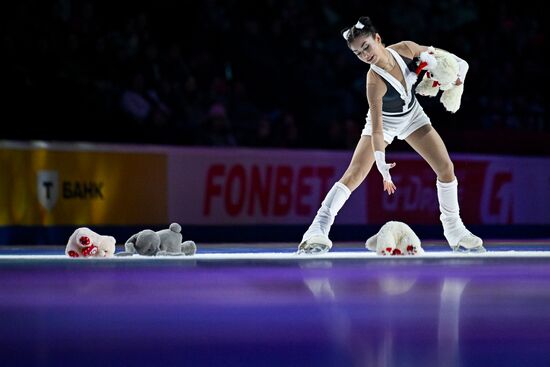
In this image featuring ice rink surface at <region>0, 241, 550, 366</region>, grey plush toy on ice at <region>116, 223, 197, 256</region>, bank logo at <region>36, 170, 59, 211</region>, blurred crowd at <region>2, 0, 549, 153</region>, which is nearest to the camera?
ice rink surface at <region>0, 241, 550, 366</region>

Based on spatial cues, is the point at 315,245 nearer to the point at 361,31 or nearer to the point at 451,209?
the point at 451,209

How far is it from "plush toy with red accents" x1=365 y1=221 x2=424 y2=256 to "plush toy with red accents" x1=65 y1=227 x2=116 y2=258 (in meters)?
2.12

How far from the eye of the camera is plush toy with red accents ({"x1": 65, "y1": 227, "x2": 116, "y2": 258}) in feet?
26.3

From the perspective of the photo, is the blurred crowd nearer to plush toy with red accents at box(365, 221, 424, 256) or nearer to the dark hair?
plush toy with red accents at box(365, 221, 424, 256)

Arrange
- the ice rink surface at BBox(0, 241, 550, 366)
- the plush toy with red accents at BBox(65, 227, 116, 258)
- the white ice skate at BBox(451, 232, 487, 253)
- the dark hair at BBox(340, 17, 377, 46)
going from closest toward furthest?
the ice rink surface at BBox(0, 241, 550, 366) → the dark hair at BBox(340, 17, 377, 46) → the plush toy with red accents at BBox(65, 227, 116, 258) → the white ice skate at BBox(451, 232, 487, 253)

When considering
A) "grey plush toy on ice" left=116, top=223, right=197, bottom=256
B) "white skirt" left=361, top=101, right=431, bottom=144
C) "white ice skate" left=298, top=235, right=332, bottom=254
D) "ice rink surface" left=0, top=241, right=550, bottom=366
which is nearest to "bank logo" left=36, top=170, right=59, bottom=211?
"grey plush toy on ice" left=116, top=223, right=197, bottom=256

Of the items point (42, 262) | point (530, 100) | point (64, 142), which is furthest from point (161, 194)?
point (530, 100)

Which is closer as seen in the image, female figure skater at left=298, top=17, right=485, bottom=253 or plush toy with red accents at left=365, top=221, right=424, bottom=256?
female figure skater at left=298, top=17, right=485, bottom=253

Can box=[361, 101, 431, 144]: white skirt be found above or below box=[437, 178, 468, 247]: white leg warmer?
above

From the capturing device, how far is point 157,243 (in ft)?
27.1

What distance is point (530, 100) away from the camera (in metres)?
16.8

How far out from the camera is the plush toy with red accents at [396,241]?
8328mm

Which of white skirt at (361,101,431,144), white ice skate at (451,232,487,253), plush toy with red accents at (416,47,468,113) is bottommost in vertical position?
white ice skate at (451,232,487,253)

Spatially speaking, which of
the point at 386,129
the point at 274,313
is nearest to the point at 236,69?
the point at 386,129
